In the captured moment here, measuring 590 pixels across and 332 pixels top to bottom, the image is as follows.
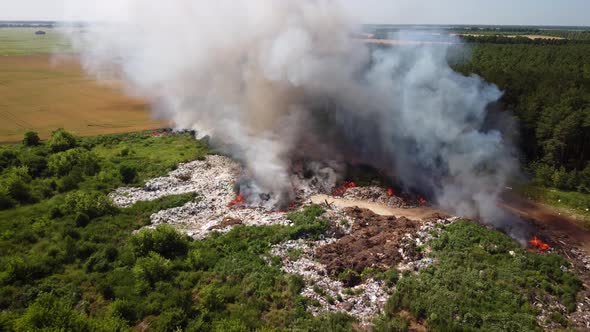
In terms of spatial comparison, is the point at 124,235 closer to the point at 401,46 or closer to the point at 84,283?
the point at 84,283

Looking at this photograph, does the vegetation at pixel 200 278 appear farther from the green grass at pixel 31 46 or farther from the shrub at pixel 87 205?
the green grass at pixel 31 46

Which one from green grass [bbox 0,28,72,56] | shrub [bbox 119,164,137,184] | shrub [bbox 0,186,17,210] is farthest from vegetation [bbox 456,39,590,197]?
green grass [bbox 0,28,72,56]

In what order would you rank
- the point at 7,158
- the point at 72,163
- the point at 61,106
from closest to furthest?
the point at 72,163 < the point at 7,158 < the point at 61,106

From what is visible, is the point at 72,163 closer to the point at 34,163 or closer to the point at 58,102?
the point at 34,163

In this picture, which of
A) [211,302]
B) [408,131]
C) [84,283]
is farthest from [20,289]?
[408,131]

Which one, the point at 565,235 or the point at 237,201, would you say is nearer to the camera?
the point at 565,235

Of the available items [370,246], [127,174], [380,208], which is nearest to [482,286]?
[370,246]

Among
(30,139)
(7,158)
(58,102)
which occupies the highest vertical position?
(58,102)

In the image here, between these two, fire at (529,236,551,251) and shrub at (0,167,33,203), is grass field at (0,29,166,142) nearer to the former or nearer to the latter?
shrub at (0,167,33,203)
